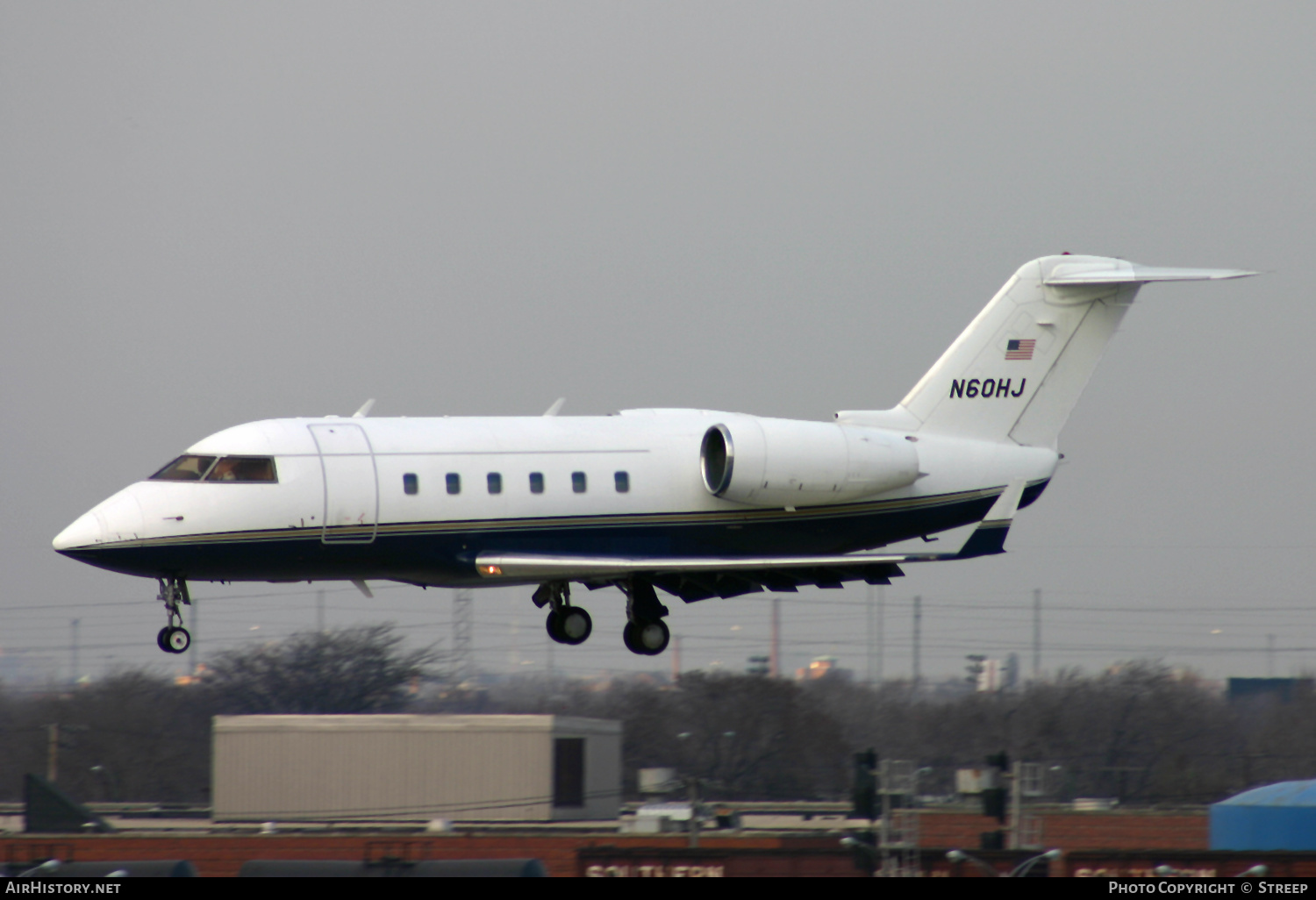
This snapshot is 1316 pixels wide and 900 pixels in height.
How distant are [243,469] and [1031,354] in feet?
52.3

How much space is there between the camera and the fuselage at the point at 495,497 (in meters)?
28.4

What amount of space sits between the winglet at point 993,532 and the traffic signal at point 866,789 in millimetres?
10934

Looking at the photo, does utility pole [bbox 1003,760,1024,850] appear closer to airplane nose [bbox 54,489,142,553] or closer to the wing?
the wing

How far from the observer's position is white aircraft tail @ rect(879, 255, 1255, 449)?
112 ft

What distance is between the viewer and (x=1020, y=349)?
114 ft

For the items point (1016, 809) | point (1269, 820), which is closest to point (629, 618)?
point (1016, 809)

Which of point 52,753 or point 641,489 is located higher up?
point 641,489

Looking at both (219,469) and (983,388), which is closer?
(219,469)

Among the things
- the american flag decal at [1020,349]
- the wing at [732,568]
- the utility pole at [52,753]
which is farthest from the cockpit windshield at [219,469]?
the utility pole at [52,753]

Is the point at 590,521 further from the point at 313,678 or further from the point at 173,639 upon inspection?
the point at 313,678

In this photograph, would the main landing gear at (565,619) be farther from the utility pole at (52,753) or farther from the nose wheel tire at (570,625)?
the utility pole at (52,753)

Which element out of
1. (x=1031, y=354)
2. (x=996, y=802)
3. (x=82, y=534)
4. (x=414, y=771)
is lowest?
(x=996, y=802)

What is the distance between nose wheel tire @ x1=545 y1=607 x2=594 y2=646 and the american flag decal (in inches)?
404

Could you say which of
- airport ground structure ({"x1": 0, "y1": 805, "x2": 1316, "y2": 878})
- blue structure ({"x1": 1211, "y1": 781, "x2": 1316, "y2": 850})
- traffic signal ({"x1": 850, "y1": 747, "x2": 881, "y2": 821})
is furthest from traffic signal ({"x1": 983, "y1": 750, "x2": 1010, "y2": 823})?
blue structure ({"x1": 1211, "y1": 781, "x2": 1316, "y2": 850})
